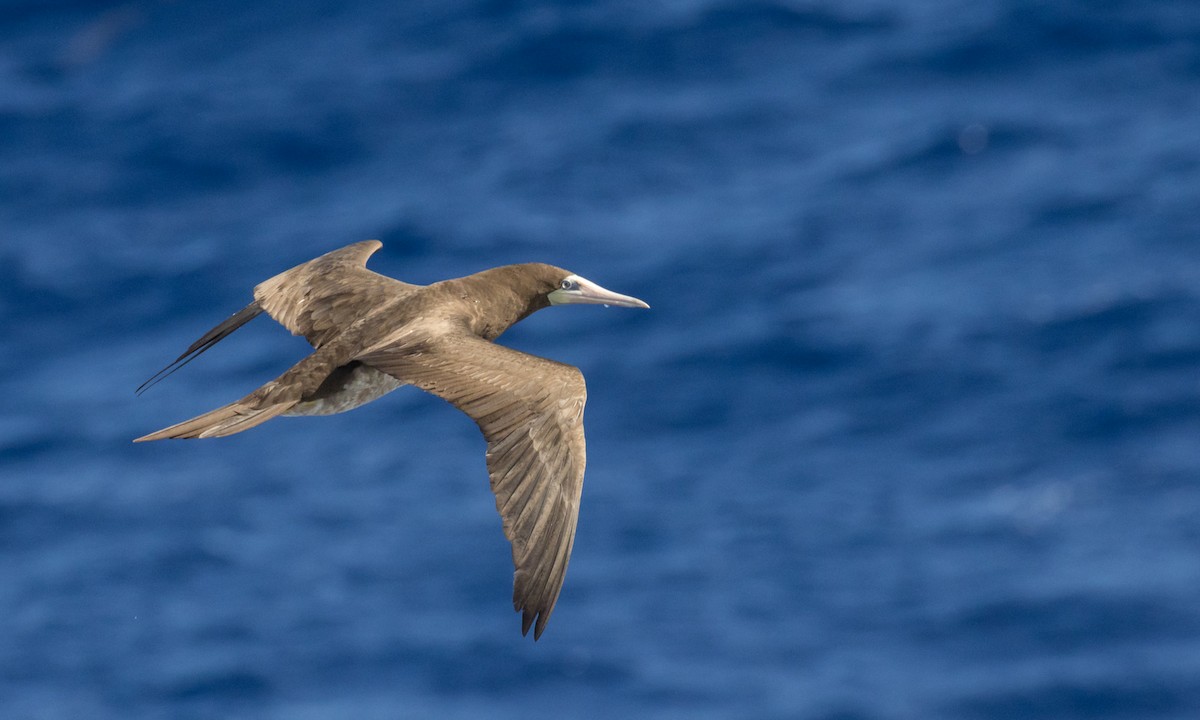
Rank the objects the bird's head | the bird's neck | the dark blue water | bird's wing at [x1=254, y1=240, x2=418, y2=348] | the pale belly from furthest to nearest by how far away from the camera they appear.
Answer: the dark blue water
the bird's head
bird's wing at [x1=254, y1=240, x2=418, y2=348]
the bird's neck
the pale belly

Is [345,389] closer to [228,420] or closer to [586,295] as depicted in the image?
[228,420]

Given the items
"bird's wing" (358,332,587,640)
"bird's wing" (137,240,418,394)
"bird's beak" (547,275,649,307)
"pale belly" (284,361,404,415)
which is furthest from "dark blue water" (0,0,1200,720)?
"bird's wing" (358,332,587,640)

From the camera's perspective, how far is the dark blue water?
34438 mm

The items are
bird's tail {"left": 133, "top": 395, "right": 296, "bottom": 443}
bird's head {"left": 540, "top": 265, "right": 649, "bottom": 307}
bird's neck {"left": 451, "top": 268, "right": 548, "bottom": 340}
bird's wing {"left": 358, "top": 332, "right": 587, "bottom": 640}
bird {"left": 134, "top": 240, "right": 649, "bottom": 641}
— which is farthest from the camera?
bird's head {"left": 540, "top": 265, "right": 649, "bottom": 307}

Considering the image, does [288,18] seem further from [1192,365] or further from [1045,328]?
[1192,365]

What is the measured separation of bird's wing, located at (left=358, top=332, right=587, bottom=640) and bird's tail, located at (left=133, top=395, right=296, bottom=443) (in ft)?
2.38

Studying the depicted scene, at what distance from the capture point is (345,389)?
1273 centimetres

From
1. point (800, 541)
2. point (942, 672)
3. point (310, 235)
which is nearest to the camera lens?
point (942, 672)

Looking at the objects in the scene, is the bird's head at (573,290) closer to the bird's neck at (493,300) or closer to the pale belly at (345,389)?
the bird's neck at (493,300)

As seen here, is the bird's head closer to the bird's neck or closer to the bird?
A: the bird

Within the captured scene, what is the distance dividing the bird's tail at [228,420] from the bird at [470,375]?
0.04 feet

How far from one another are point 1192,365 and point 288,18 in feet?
69.6

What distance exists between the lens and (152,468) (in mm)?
39406

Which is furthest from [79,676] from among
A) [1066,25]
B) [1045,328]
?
[1066,25]
